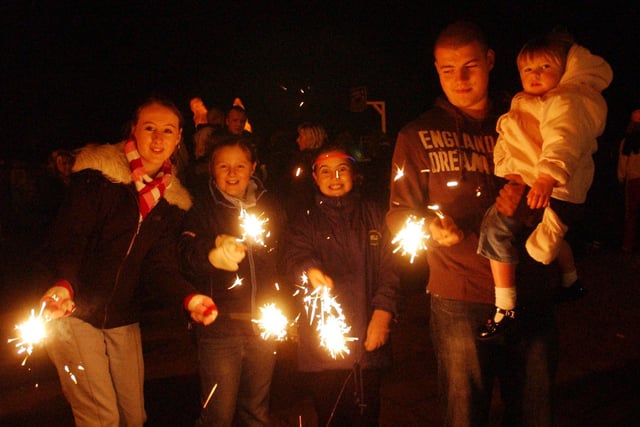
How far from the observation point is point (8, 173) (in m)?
13.3

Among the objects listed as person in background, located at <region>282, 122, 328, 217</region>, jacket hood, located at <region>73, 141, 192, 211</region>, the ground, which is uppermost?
person in background, located at <region>282, 122, 328, 217</region>

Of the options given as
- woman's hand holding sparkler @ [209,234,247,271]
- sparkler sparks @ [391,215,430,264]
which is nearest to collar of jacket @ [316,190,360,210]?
woman's hand holding sparkler @ [209,234,247,271]

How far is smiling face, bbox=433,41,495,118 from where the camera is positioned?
2.93 meters

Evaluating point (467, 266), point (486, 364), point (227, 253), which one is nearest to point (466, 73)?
point (467, 266)

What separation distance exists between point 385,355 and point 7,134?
19254mm

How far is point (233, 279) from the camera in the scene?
353 cm

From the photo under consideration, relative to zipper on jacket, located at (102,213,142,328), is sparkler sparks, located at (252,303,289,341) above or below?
below

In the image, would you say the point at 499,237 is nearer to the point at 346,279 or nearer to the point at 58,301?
the point at 346,279

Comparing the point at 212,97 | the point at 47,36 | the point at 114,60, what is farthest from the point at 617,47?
the point at 47,36

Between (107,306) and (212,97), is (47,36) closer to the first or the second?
(212,97)

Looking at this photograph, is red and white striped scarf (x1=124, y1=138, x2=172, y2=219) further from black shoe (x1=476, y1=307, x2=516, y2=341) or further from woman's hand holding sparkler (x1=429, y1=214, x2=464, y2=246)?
black shoe (x1=476, y1=307, x2=516, y2=341)

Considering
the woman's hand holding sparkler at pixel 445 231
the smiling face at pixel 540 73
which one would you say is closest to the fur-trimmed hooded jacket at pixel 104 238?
the woman's hand holding sparkler at pixel 445 231

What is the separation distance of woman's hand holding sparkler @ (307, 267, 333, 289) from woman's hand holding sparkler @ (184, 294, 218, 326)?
24.6 inches

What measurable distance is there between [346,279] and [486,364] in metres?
1.11
